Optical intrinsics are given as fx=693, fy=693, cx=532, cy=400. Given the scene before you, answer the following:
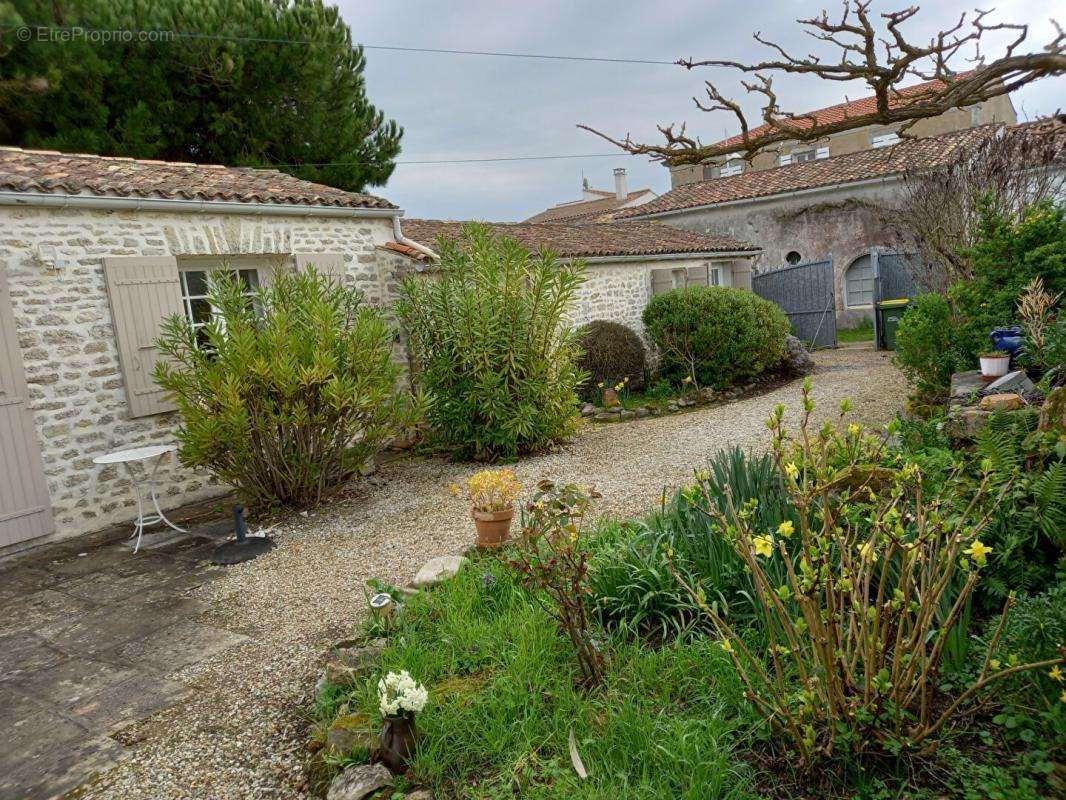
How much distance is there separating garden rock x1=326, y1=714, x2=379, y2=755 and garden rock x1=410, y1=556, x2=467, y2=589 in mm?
1278

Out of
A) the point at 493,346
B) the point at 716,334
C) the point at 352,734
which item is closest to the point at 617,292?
the point at 716,334

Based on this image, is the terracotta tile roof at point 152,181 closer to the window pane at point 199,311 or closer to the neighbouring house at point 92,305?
the neighbouring house at point 92,305

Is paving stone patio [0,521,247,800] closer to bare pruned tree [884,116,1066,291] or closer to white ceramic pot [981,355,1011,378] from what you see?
white ceramic pot [981,355,1011,378]

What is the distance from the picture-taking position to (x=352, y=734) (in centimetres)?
288

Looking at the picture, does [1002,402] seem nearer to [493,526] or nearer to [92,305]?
[493,526]

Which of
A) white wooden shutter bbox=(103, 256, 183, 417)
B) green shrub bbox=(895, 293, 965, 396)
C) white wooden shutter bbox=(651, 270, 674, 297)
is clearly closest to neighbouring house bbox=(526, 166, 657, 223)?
white wooden shutter bbox=(651, 270, 674, 297)

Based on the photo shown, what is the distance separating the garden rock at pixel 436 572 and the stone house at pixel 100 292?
3.79 m

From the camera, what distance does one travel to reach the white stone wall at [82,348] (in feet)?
19.9

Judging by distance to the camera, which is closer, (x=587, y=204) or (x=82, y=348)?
(x=82, y=348)

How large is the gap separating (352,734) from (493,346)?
5089mm

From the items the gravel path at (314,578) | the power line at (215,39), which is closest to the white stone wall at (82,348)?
the gravel path at (314,578)

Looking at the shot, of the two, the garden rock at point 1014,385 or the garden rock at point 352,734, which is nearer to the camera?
the garden rock at point 352,734

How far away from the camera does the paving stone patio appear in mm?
3145

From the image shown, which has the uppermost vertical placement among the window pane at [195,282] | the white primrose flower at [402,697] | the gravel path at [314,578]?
the window pane at [195,282]
